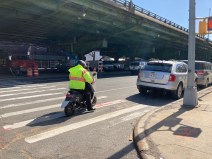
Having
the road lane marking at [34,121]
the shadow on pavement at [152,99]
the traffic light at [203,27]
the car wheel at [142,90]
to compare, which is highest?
the traffic light at [203,27]

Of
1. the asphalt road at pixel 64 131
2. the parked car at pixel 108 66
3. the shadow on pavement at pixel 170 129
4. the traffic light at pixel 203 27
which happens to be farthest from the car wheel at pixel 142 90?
the parked car at pixel 108 66

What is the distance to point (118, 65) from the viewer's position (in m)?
47.8

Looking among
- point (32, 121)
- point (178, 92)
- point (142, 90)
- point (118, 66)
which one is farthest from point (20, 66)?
point (118, 66)

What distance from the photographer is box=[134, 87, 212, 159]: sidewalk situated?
5188 millimetres

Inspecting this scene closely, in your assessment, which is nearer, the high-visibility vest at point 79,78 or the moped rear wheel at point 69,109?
the moped rear wheel at point 69,109

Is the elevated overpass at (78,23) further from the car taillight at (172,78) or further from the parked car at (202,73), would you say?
the car taillight at (172,78)

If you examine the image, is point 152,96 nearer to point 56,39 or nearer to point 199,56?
point 56,39

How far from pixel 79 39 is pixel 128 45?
56.1 ft

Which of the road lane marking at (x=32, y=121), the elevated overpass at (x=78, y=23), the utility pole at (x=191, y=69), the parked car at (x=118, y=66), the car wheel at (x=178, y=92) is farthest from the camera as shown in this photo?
the parked car at (x=118, y=66)

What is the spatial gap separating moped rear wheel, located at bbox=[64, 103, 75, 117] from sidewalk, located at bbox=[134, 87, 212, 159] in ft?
7.14

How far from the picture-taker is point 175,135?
6.30m

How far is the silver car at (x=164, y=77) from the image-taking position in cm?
1274

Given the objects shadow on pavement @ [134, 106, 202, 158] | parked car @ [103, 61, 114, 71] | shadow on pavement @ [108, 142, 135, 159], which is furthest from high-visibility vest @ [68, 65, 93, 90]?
parked car @ [103, 61, 114, 71]

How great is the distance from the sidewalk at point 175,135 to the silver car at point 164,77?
3722 millimetres
